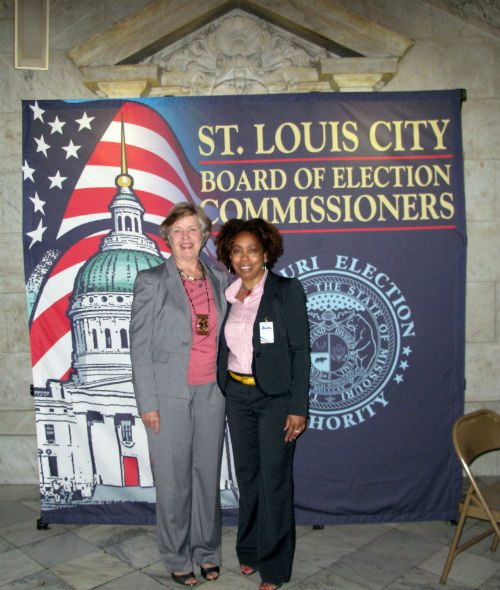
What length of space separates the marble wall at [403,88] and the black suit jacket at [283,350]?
2072mm

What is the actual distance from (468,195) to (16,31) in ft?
11.6

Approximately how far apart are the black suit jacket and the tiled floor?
1.00 metres

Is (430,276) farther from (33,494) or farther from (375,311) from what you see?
(33,494)

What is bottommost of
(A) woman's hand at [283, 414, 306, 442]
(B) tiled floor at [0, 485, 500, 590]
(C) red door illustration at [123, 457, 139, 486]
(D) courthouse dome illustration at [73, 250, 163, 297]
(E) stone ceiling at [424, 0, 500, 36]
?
(B) tiled floor at [0, 485, 500, 590]

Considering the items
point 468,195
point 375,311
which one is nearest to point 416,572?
point 375,311

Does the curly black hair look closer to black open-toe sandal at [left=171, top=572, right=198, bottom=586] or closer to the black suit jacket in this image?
the black suit jacket

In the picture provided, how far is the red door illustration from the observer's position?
10.3ft

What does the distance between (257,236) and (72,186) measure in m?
1.41

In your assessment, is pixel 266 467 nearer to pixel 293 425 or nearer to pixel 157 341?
pixel 293 425

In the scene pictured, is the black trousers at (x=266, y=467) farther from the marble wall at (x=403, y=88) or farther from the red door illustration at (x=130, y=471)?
the marble wall at (x=403, y=88)

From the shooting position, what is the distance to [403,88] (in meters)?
3.71

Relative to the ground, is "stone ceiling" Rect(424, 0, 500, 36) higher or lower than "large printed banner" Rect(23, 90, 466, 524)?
higher

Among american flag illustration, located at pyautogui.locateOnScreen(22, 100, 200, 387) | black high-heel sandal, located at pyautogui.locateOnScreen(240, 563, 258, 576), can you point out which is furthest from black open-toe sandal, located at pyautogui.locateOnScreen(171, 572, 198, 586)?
american flag illustration, located at pyautogui.locateOnScreen(22, 100, 200, 387)

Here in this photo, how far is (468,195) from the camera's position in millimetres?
3740
